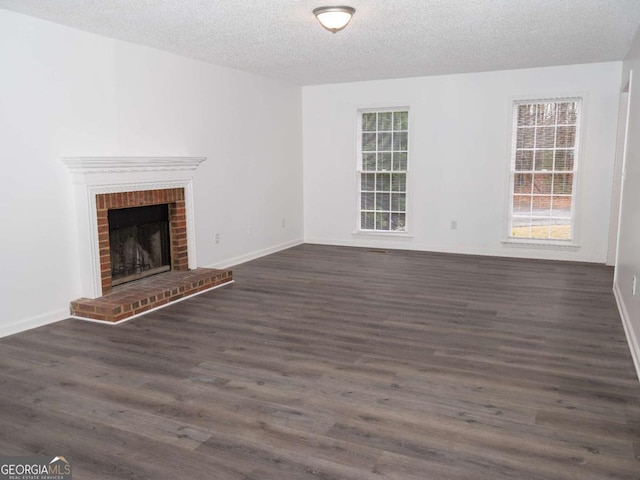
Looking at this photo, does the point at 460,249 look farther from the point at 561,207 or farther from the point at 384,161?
the point at 384,161

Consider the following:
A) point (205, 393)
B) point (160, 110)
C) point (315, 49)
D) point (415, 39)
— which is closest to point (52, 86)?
point (160, 110)

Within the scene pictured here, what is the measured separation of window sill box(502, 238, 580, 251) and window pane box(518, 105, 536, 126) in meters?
1.54

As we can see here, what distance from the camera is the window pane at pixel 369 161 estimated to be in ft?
25.8

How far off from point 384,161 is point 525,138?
195cm

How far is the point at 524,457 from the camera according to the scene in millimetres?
2303

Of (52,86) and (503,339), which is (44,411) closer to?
(52,86)

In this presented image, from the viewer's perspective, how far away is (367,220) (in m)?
8.05

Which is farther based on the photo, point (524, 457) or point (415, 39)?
point (415, 39)

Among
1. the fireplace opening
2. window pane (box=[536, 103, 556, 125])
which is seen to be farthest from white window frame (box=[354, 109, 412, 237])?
the fireplace opening

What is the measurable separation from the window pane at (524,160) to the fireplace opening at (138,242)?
454cm

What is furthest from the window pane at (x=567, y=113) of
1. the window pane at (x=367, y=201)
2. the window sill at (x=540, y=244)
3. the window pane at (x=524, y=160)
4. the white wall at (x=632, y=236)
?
the window pane at (x=367, y=201)

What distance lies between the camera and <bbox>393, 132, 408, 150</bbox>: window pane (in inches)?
299

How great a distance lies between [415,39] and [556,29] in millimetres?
1235

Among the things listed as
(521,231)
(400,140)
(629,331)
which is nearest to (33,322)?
(629,331)
